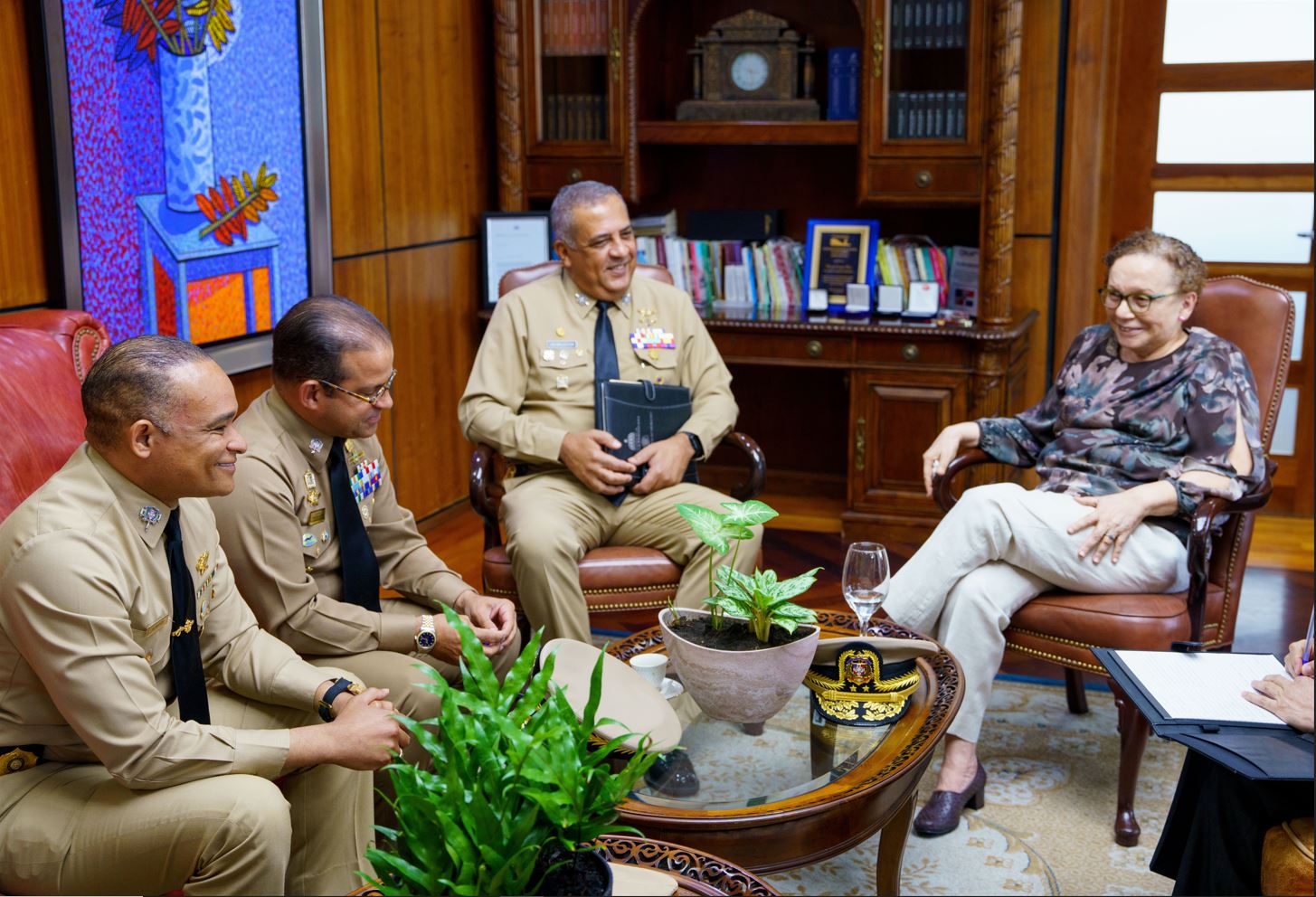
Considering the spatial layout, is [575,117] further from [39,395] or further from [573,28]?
[39,395]

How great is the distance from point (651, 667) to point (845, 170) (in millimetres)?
3281

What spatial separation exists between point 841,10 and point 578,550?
2.83 meters

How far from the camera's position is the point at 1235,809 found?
1980 mm

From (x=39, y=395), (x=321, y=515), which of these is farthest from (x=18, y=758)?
(x=321, y=515)

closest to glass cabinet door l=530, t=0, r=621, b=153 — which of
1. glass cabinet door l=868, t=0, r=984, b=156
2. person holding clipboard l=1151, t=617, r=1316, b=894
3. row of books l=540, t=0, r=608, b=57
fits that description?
row of books l=540, t=0, r=608, b=57

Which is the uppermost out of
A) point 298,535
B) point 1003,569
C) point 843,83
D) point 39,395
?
point 843,83

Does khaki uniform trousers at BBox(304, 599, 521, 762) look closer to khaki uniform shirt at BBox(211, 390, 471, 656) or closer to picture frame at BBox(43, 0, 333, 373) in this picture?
khaki uniform shirt at BBox(211, 390, 471, 656)

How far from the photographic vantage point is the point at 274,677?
212cm

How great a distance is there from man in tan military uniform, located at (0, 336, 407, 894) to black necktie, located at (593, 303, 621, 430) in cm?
143

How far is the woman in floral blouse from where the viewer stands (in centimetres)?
281

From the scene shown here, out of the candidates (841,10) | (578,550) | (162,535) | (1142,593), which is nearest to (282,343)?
(162,535)

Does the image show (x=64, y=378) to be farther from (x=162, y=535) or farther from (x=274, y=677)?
(x=274, y=677)

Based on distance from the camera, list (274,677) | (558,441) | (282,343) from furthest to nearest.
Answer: (558,441)
(282,343)
(274,677)

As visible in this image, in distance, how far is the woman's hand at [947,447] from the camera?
317 cm
